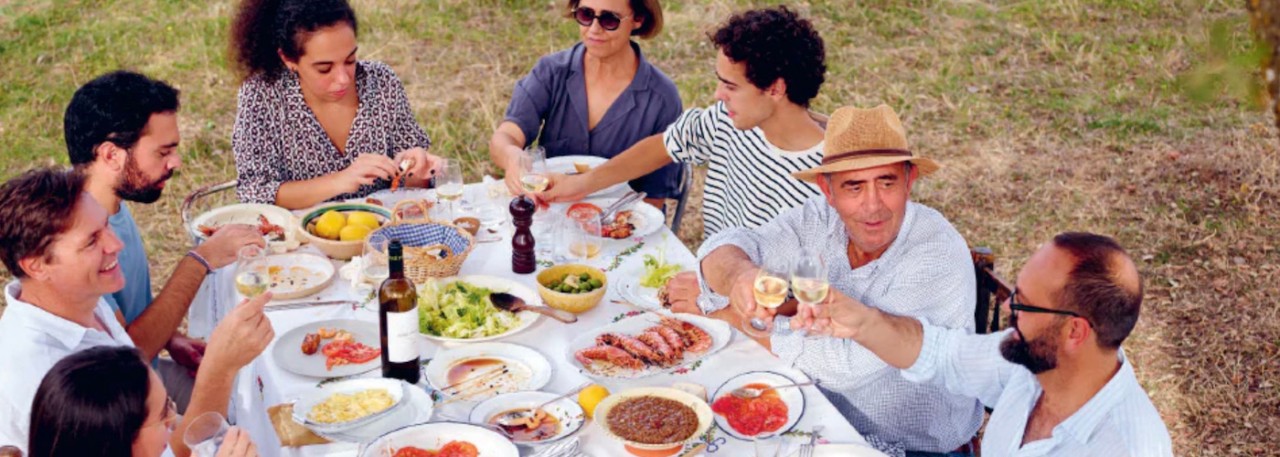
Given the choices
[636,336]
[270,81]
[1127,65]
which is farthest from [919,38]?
[636,336]

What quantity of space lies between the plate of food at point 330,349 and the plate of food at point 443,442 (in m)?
0.49

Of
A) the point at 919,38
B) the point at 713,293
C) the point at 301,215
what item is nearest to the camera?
the point at 713,293

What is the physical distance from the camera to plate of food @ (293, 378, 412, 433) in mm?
3254

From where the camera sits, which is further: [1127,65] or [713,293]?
[1127,65]

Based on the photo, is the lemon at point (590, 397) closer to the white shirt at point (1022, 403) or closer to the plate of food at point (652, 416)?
the plate of food at point (652, 416)

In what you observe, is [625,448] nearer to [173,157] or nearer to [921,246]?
[921,246]

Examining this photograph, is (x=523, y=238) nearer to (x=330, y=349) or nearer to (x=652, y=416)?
(x=330, y=349)

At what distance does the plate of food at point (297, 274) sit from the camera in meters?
4.17

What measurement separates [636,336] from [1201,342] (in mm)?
3829

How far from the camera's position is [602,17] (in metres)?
5.71

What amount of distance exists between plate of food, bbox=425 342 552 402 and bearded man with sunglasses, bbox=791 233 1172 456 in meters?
0.85

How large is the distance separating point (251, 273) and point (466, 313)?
2.35 feet

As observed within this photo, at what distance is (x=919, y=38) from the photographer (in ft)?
34.8

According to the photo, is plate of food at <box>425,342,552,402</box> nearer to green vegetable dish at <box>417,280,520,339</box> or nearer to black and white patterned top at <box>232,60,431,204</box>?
green vegetable dish at <box>417,280,520,339</box>
